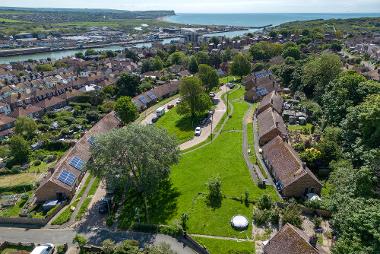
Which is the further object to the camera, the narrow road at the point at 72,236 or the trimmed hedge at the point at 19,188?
the trimmed hedge at the point at 19,188

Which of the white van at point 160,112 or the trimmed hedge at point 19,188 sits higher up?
the white van at point 160,112

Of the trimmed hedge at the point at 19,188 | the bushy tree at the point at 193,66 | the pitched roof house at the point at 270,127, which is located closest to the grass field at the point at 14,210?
the trimmed hedge at the point at 19,188

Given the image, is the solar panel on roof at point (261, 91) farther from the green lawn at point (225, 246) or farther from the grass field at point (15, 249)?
the grass field at point (15, 249)

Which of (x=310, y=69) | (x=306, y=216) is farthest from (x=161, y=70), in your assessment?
(x=306, y=216)

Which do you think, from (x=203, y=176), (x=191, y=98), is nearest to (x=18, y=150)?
(x=203, y=176)

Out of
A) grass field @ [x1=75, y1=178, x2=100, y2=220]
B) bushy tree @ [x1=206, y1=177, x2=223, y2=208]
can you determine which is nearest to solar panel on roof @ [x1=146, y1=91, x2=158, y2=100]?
grass field @ [x1=75, y1=178, x2=100, y2=220]

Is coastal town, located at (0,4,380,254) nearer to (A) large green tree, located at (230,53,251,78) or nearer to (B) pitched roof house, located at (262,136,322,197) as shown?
(B) pitched roof house, located at (262,136,322,197)
